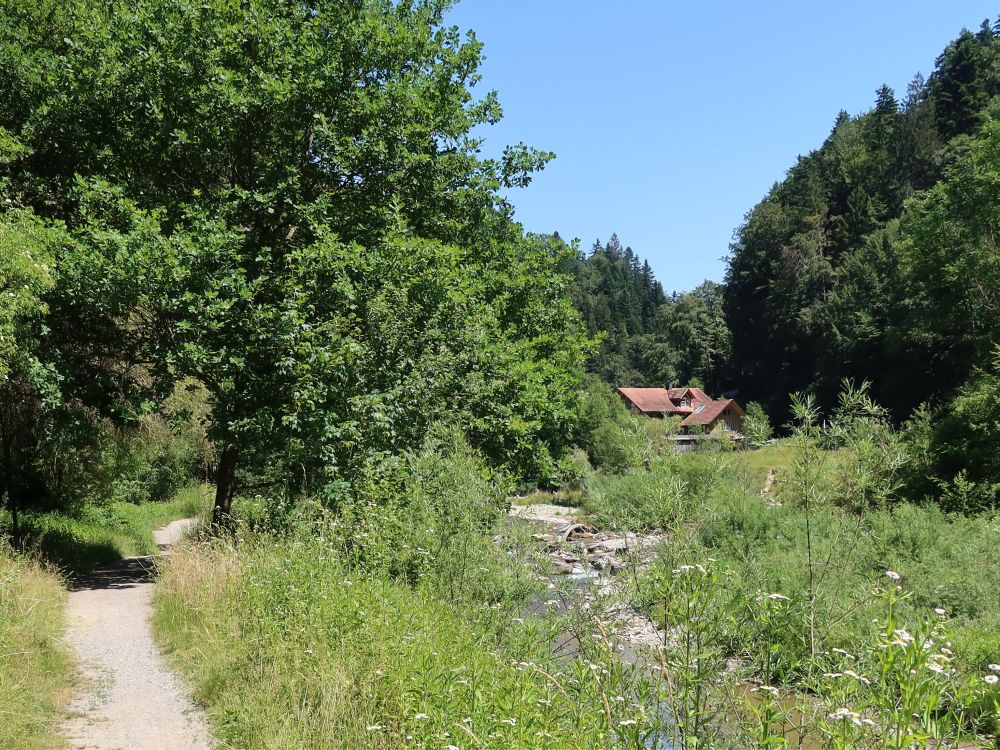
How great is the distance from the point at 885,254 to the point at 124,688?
67564mm

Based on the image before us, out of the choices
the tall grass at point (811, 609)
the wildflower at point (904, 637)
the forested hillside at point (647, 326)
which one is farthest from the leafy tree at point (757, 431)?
the forested hillside at point (647, 326)

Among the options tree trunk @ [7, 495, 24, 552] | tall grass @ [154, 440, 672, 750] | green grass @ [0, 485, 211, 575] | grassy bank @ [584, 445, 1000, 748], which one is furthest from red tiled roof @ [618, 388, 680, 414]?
grassy bank @ [584, 445, 1000, 748]

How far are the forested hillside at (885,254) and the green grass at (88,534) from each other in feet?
100

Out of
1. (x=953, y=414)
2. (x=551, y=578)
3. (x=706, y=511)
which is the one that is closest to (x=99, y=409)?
(x=551, y=578)

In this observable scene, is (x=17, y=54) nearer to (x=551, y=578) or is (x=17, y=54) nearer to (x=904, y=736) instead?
(x=551, y=578)

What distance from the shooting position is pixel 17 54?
1177 centimetres

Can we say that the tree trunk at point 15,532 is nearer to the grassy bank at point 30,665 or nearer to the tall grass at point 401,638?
the grassy bank at point 30,665

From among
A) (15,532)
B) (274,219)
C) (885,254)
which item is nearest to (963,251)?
(274,219)

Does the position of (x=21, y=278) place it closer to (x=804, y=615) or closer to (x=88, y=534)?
(x=88, y=534)

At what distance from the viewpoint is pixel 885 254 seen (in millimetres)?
62188

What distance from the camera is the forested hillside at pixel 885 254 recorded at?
3266 cm

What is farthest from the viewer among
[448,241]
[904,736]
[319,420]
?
[448,241]

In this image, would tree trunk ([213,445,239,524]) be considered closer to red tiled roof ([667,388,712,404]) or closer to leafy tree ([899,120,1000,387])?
leafy tree ([899,120,1000,387])

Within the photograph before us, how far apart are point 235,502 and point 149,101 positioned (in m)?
8.29
